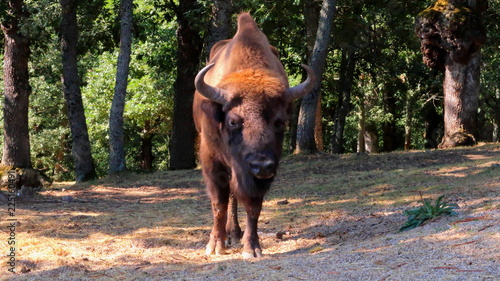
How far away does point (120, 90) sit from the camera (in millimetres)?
15172

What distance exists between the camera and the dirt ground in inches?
200

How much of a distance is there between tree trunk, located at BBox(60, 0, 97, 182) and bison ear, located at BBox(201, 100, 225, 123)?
380 inches

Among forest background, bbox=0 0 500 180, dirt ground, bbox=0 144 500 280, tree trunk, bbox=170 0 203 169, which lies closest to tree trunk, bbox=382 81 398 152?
forest background, bbox=0 0 500 180

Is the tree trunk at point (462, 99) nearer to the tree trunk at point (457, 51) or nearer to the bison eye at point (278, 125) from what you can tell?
the tree trunk at point (457, 51)

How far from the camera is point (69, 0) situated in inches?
579

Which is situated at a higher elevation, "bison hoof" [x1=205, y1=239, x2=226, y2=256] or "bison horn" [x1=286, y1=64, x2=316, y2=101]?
"bison horn" [x1=286, y1=64, x2=316, y2=101]

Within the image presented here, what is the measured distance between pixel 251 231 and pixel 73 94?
1022cm

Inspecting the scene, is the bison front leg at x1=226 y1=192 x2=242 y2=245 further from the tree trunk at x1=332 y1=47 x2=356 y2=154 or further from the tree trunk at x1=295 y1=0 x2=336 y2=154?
the tree trunk at x1=332 y1=47 x2=356 y2=154

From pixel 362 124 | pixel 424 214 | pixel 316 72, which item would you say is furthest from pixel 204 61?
pixel 424 214

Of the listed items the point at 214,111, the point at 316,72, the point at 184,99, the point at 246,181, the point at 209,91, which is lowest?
the point at 246,181

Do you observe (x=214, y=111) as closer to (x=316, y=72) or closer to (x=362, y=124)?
(x=316, y=72)

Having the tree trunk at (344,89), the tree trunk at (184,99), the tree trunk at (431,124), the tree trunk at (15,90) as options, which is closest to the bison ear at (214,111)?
the tree trunk at (15,90)

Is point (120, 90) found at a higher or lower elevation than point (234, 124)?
higher

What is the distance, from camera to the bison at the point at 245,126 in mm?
5832
